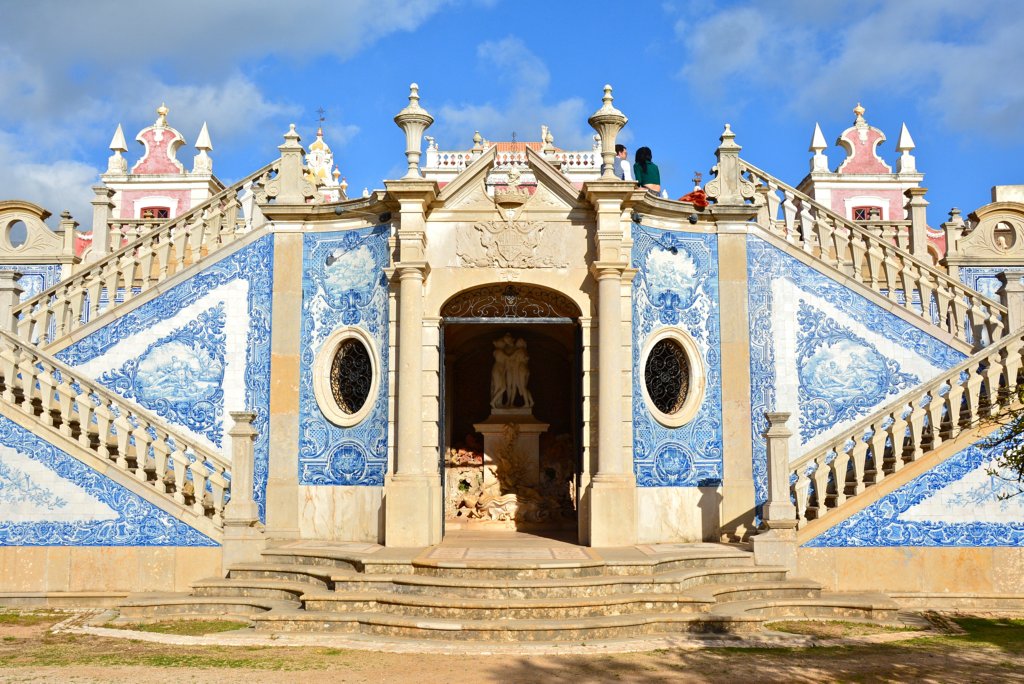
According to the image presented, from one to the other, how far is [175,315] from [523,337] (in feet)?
17.0

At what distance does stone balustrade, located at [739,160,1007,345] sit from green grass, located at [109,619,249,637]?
320 inches

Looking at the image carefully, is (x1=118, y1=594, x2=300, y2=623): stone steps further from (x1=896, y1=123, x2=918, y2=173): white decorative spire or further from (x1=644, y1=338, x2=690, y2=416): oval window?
(x1=896, y1=123, x2=918, y2=173): white decorative spire

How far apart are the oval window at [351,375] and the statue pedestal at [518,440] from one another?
7.90 feet

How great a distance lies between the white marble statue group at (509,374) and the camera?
47.9ft

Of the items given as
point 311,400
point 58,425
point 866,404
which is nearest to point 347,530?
point 311,400

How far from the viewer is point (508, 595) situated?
948 cm

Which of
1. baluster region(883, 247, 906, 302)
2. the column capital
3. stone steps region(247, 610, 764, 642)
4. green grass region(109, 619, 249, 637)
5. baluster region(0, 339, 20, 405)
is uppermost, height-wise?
baluster region(883, 247, 906, 302)

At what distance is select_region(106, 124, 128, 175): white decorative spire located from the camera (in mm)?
30391

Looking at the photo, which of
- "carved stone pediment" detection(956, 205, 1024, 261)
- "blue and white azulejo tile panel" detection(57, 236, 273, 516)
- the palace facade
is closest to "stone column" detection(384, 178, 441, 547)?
the palace facade

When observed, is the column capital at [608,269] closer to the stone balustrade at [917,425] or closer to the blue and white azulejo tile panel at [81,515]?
the stone balustrade at [917,425]

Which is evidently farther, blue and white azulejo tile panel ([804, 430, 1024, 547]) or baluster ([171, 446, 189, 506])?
baluster ([171, 446, 189, 506])

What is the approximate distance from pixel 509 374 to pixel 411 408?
3.28 meters

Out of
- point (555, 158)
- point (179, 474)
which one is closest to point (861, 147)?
point (555, 158)

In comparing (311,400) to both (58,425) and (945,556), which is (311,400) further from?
(945,556)
